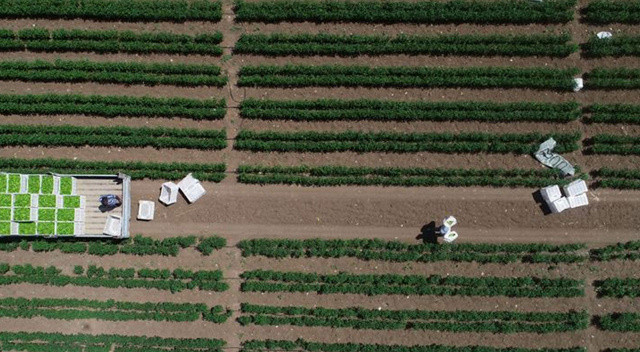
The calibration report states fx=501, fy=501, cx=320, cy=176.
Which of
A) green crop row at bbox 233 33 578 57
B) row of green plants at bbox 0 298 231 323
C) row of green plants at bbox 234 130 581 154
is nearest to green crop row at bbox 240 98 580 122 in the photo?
row of green plants at bbox 234 130 581 154

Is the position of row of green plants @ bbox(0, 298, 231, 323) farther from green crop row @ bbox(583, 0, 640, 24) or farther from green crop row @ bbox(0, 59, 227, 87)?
green crop row @ bbox(583, 0, 640, 24)

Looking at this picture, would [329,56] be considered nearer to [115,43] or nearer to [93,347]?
[115,43]

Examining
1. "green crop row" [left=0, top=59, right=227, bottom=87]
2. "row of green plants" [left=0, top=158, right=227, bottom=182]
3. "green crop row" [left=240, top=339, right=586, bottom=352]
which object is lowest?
"green crop row" [left=240, top=339, right=586, bottom=352]

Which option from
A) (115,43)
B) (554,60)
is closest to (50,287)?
(115,43)

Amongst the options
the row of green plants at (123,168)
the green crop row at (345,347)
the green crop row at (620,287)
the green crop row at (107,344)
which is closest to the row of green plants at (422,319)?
the green crop row at (345,347)

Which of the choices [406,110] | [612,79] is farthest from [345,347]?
[612,79]

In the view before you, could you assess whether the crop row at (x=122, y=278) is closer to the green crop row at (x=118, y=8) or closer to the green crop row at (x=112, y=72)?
the green crop row at (x=112, y=72)
